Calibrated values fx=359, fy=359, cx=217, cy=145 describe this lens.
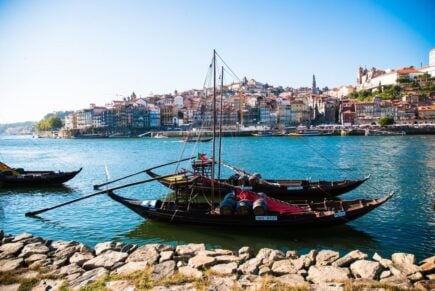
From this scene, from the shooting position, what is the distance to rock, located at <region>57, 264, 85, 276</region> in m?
8.68

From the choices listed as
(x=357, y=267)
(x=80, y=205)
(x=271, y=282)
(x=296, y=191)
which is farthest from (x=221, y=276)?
(x=80, y=205)

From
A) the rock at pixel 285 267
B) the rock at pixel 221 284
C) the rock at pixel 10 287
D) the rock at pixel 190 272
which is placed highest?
the rock at pixel 190 272

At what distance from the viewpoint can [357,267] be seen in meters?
8.70

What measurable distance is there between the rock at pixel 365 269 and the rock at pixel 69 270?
6.62 metres

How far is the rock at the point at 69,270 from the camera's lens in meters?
8.68

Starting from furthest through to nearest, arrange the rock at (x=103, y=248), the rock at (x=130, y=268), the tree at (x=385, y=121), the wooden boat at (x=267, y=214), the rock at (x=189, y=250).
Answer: the tree at (x=385, y=121) < the wooden boat at (x=267, y=214) < the rock at (x=103, y=248) < the rock at (x=189, y=250) < the rock at (x=130, y=268)

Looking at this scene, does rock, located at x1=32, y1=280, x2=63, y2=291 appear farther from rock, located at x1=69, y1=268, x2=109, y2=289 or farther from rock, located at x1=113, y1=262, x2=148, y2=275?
rock, located at x1=113, y1=262, x2=148, y2=275

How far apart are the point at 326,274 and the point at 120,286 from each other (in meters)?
4.68

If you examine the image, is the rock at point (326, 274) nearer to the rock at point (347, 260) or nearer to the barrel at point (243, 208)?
the rock at point (347, 260)

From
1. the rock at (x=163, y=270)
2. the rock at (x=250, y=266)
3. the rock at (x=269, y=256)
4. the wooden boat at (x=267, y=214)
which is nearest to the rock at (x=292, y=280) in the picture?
the rock at (x=250, y=266)

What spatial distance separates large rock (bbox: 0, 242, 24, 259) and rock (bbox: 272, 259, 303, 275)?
725 centimetres

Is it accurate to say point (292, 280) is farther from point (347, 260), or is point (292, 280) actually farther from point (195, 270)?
point (195, 270)

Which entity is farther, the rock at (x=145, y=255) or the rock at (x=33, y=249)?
the rock at (x=33, y=249)

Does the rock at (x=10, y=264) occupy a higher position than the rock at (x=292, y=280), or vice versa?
the rock at (x=10, y=264)
